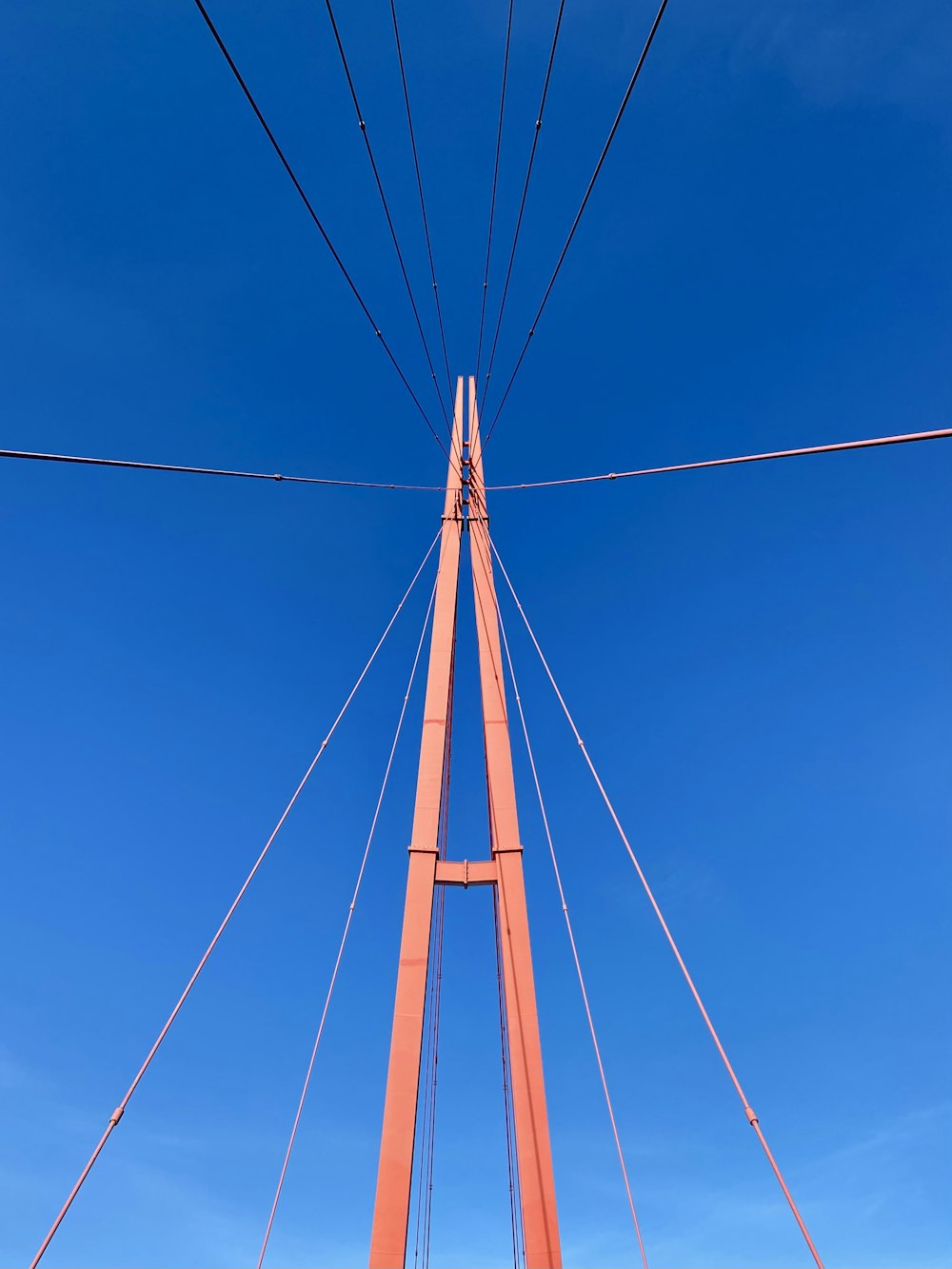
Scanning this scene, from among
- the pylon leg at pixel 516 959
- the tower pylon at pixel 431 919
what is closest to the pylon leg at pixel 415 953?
the tower pylon at pixel 431 919

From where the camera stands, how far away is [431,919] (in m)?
9.52

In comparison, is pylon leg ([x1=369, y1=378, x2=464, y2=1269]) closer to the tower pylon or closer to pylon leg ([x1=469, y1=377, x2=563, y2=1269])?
the tower pylon

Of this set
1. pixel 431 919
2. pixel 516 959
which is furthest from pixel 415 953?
pixel 516 959

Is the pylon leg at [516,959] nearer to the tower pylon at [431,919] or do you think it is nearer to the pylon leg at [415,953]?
the tower pylon at [431,919]

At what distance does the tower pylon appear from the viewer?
7.72 m

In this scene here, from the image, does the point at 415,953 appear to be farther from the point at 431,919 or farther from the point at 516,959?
the point at 516,959

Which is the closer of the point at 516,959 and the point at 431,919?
the point at 516,959

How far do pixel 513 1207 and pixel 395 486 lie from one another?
1099 centimetres

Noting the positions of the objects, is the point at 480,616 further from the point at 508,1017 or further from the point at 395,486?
the point at 508,1017

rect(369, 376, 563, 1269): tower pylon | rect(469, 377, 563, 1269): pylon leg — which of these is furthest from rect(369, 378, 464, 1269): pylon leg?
rect(469, 377, 563, 1269): pylon leg

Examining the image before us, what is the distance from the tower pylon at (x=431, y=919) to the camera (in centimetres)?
772

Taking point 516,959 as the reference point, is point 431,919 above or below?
above

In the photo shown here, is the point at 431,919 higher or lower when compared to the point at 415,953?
higher

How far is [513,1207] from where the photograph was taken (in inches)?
468
